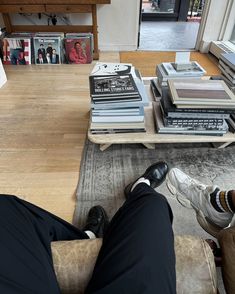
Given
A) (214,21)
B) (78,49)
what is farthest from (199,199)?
(214,21)

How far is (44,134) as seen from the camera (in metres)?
1.67

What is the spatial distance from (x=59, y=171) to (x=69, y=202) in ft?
0.80

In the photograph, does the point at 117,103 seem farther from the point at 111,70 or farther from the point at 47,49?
the point at 47,49

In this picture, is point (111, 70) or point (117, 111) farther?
point (111, 70)

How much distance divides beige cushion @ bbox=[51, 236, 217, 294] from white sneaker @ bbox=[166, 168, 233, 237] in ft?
1.29

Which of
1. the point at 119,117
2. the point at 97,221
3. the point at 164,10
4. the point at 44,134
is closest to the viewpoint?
the point at 97,221

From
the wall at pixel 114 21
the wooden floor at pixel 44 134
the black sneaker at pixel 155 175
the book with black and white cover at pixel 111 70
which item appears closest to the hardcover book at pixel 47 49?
the wooden floor at pixel 44 134

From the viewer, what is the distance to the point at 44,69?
265 centimetres

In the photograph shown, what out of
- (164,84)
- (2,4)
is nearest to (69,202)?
(164,84)

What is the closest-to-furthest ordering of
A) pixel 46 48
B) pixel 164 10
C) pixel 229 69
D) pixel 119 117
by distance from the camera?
pixel 119 117
pixel 229 69
pixel 46 48
pixel 164 10

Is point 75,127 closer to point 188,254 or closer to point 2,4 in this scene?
point 188,254

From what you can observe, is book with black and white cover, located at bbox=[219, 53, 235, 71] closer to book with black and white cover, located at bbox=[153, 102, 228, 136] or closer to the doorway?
book with black and white cover, located at bbox=[153, 102, 228, 136]

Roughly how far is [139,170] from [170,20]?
419 cm

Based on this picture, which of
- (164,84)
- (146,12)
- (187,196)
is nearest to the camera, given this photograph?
(187,196)
